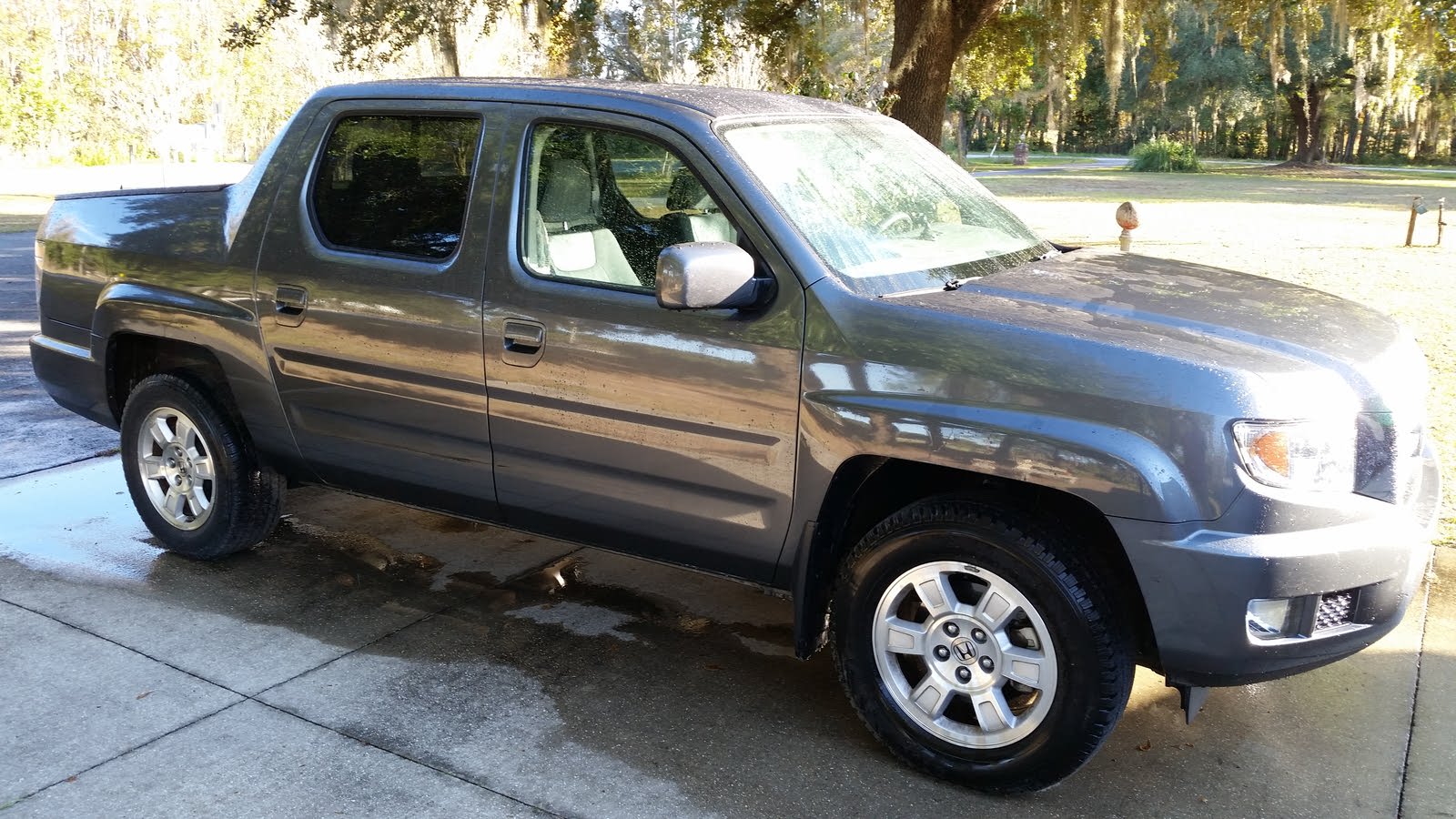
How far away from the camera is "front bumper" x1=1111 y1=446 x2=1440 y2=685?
2920mm

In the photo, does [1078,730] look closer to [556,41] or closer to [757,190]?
[757,190]

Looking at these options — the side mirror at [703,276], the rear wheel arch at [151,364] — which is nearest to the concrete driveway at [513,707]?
the rear wheel arch at [151,364]

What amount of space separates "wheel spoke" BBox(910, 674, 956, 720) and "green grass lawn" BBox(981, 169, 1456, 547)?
121 inches

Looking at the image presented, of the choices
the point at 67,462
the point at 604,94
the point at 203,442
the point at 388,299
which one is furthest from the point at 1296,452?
the point at 67,462

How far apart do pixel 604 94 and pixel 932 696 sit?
2033mm

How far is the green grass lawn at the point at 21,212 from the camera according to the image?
65.3ft

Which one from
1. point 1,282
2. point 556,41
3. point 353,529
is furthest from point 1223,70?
point 353,529

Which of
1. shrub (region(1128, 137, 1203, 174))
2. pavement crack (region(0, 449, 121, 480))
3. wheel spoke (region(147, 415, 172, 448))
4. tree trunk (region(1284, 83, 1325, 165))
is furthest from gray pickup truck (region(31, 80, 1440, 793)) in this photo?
tree trunk (region(1284, 83, 1325, 165))

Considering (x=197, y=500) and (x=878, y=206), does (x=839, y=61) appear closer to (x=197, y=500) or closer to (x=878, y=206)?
(x=197, y=500)

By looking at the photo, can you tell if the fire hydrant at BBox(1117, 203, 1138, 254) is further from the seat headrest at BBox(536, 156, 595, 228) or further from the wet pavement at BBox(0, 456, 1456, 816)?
the seat headrest at BBox(536, 156, 595, 228)

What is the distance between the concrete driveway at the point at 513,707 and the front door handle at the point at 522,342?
1.03 meters

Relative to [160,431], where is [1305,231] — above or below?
below

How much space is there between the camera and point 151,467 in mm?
4988

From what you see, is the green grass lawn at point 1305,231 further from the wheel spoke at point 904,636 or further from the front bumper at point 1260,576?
the wheel spoke at point 904,636
